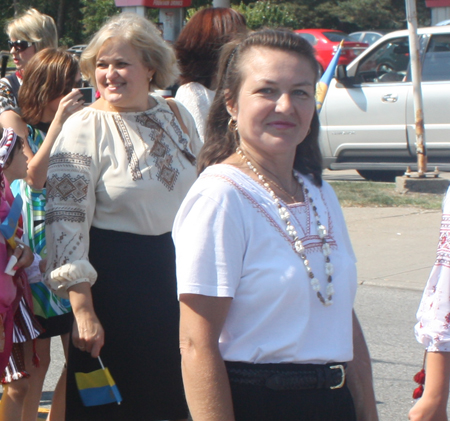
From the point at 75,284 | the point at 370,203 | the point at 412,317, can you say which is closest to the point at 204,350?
the point at 75,284

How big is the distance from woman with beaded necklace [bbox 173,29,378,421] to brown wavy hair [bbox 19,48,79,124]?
74.0 inches

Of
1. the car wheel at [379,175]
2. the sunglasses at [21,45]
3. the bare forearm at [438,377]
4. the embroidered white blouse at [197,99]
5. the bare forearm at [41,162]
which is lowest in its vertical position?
the car wheel at [379,175]

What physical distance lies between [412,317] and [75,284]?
351cm

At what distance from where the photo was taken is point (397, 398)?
4.22 meters

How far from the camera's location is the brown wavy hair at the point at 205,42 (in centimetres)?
388

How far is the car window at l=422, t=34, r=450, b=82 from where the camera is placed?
10.5m

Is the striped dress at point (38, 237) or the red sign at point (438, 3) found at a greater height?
the red sign at point (438, 3)

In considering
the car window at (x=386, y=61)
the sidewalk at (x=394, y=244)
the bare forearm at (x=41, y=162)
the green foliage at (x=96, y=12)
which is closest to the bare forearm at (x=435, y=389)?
the bare forearm at (x=41, y=162)

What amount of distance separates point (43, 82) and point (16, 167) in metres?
0.72

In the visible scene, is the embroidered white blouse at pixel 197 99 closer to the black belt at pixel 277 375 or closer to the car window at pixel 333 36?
the black belt at pixel 277 375

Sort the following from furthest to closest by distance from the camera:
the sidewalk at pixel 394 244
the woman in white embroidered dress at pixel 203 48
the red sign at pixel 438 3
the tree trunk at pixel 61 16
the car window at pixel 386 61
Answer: the tree trunk at pixel 61 16 → the red sign at pixel 438 3 → the car window at pixel 386 61 → the sidewalk at pixel 394 244 → the woman in white embroidered dress at pixel 203 48

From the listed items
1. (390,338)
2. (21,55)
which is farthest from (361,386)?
(21,55)

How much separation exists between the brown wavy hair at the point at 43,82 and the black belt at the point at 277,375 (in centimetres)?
228

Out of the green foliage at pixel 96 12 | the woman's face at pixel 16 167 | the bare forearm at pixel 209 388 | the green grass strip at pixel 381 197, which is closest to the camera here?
the bare forearm at pixel 209 388
